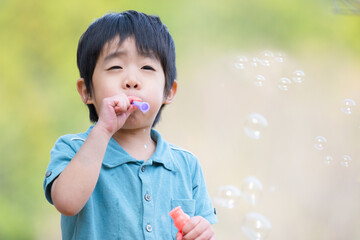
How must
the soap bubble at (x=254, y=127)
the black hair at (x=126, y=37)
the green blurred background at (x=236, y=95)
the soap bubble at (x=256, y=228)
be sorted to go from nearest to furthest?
the black hair at (x=126, y=37) < the soap bubble at (x=256, y=228) < the soap bubble at (x=254, y=127) < the green blurred background at (x=236, y=95)

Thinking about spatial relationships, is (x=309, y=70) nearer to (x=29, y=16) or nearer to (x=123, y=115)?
(x=29, y=16)

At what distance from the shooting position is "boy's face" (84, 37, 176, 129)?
1.16 metres

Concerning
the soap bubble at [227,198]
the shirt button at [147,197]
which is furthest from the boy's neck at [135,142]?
the soap bubble at [227,198]

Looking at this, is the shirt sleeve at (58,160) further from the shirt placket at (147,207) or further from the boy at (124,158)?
the shirt placket at (147,207)

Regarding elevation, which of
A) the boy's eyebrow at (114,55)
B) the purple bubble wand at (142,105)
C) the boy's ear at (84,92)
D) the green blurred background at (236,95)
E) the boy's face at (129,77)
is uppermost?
the boy's eyebrow at (114,55)

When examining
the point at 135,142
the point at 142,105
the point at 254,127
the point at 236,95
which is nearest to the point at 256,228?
the point at 254,127

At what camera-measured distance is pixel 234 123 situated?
3846 millimetres

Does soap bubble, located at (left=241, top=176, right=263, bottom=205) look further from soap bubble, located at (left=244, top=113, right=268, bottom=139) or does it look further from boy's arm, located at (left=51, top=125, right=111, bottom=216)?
boy's arm, located at (left=51, top=125, right=111, bottom=216)

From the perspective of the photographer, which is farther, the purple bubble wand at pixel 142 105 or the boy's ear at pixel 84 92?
the boy's ear at pixel 84 92

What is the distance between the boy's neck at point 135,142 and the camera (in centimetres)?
122

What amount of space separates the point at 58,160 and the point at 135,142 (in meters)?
0.20

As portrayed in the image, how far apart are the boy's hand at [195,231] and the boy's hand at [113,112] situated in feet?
0.80

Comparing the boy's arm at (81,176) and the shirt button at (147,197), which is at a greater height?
the boy's arm at (81,176)

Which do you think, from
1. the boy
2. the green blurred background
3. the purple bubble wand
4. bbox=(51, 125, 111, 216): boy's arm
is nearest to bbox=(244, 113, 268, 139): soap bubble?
the boy
